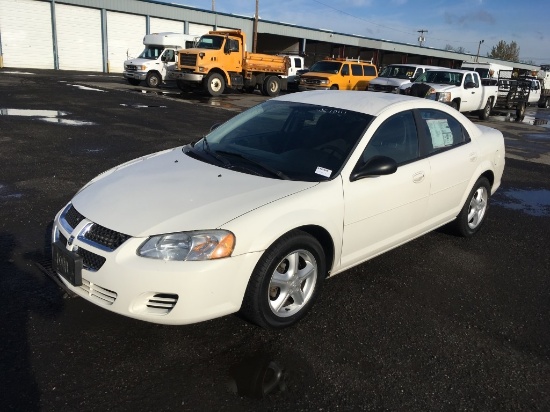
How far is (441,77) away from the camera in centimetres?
1867

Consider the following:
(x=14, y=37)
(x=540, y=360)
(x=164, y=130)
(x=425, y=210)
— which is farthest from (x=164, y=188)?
(x=14, y=37)

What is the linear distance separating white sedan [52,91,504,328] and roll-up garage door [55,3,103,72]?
123 ft

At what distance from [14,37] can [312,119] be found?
37649 mm

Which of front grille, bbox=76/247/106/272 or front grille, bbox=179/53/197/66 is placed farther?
front grille, bbox=179/53/197/66

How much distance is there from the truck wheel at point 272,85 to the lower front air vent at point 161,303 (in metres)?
22.9

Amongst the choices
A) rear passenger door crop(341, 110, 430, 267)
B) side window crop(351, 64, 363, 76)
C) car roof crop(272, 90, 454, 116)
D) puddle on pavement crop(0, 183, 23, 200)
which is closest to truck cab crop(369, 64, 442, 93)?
side window crop(351, 64, 363, 76)

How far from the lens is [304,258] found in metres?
3.26

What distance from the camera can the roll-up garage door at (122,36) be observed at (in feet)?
125

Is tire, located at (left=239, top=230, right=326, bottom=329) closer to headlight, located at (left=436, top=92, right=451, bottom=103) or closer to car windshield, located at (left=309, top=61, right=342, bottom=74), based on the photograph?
headlight, located at (left=436, top=92, right=451, bottom=103)

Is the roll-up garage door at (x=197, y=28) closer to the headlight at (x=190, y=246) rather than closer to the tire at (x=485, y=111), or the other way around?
the tire at (x=485, y=111)

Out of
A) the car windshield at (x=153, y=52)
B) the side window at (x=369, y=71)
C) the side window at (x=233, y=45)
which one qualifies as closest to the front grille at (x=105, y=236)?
the side window at (x=233, y=45)

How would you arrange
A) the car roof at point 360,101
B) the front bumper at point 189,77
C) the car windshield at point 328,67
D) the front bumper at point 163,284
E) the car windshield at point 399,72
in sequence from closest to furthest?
the front bumper at point 163,284 < the car roof at point 360,101 < the car windshield at point 399,72 < the front bumper at point 189,77 < the car windshield at point 328,67

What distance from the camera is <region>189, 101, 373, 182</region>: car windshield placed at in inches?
138

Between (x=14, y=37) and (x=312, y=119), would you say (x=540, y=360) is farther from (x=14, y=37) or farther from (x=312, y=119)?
(x=14, y=37)
